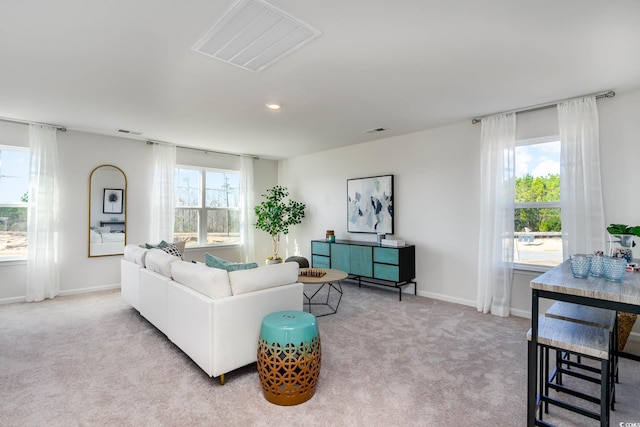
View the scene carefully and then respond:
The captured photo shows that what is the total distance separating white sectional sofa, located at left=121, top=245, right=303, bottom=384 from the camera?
2.27m

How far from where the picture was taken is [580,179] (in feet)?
11.2

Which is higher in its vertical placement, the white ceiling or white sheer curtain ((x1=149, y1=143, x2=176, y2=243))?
the white ceiling

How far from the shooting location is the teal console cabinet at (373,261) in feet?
15.2

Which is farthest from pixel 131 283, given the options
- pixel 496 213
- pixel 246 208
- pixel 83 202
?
pixel 496 213

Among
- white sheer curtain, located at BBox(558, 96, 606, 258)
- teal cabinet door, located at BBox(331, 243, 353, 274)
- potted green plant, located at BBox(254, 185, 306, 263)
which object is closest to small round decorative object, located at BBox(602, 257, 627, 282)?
white sheer curtain, located at BBox(558, 96, 606, 258)


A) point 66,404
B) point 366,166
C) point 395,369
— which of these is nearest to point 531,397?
point 395,369

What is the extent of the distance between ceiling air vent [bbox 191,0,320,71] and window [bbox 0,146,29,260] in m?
3.92

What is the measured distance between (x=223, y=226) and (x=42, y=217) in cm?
278

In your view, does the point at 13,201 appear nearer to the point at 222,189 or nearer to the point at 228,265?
the point at 222,189

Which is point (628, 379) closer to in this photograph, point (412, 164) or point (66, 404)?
point (412, 164)

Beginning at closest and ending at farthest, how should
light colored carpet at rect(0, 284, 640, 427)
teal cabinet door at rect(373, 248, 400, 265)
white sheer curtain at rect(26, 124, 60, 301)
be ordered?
light colored carpet at rect(0, 284, 640, 427)
white sheer curtain at rect(26, 124, 60, 301)
teal cabinet door at rect(373, 248, 400, 265)

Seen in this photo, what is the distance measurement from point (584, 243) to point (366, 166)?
10.4 ft

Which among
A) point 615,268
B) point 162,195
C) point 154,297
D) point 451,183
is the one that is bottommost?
point 154,297

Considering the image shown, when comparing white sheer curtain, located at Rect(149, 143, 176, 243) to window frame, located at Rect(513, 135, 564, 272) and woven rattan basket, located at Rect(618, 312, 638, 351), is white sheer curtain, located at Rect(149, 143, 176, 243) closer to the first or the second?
window frame, located at Rect(513, 135, 564, 272)
